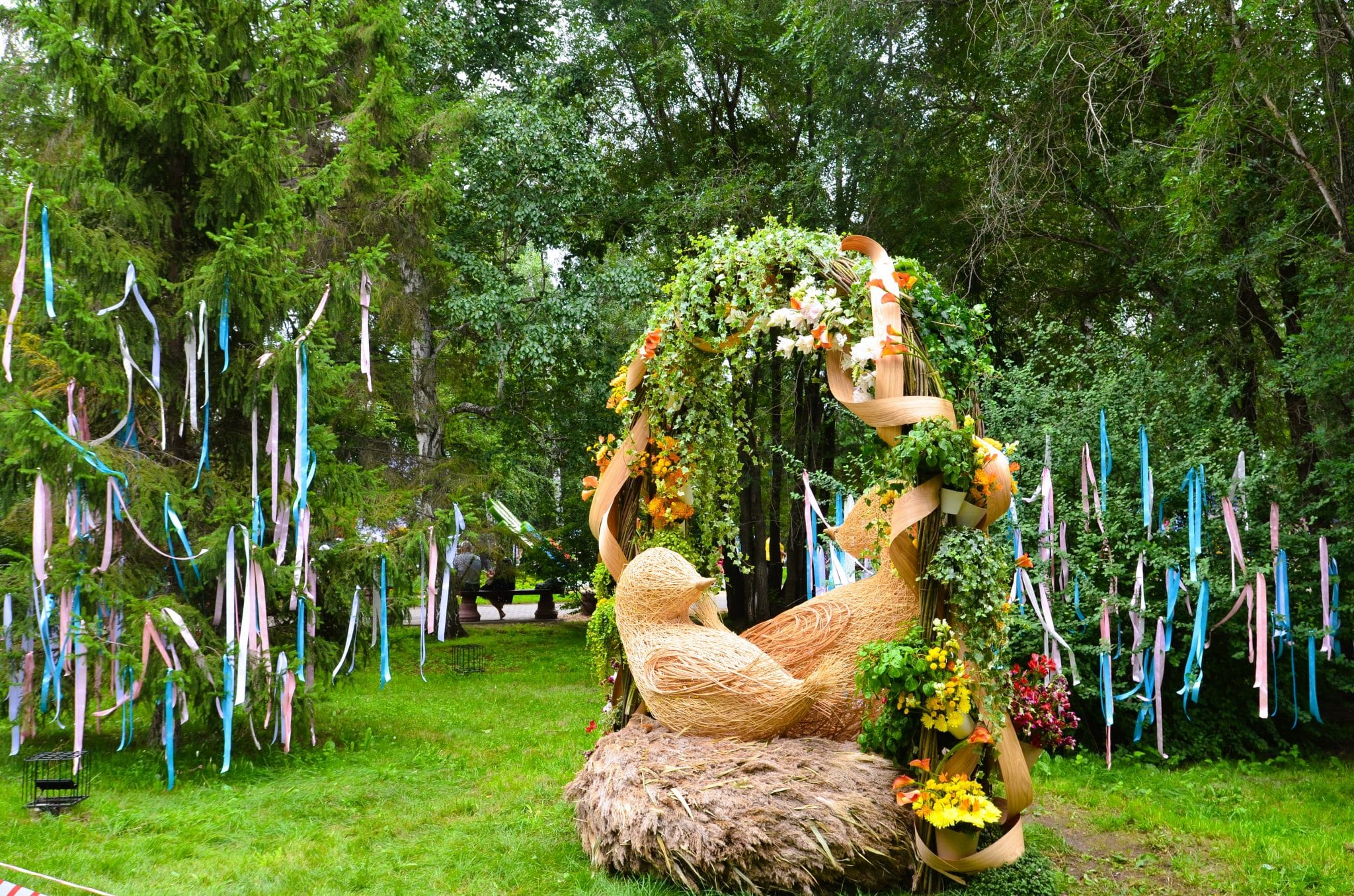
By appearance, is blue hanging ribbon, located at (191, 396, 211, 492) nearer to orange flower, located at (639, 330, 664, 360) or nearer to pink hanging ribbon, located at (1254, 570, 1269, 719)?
orange flower, located at (639, 330, 664, 360)

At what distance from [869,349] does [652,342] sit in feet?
4.73

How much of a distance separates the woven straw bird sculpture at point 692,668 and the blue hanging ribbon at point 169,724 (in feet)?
9.47

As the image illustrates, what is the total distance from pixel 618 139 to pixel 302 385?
8.78 meters

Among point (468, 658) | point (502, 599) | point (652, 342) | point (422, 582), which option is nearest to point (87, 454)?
point (422, 582)

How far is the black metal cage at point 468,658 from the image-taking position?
11.5 metres

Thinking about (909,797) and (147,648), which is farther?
(147,648)

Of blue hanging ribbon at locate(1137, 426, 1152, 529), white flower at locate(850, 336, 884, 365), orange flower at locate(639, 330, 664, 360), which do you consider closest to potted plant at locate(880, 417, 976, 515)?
white flower at locate(850, 336, 884, 365)

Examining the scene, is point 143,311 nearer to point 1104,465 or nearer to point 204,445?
point 204,445

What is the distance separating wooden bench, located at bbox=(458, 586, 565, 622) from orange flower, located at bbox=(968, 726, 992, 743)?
13.3 metres

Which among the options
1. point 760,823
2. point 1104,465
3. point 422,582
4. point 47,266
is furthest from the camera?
point 422,582

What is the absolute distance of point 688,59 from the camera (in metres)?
13.0

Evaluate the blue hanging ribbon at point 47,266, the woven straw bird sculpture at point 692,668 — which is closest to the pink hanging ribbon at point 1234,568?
the woven straw bird sculpture at point 692,668

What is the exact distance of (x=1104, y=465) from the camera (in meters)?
6.42

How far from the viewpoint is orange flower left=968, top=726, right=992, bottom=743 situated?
3.45 m
